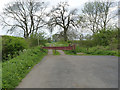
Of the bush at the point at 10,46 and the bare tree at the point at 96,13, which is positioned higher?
the bare tree at the point at 96,13

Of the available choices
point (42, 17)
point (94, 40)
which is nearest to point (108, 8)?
point (94, 40)

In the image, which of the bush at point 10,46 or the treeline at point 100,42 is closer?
the bush at point 10,46

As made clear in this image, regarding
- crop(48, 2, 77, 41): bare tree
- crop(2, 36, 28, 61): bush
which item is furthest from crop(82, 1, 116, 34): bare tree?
crop(2, 36, 28, 61): bush

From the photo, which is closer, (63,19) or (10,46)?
(10,46)

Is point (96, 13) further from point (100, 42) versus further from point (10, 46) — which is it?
point (10, 46)

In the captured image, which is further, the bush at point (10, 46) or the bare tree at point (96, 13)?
the bare tree at point (96, 13)

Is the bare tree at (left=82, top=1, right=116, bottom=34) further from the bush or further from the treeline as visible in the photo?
the bush

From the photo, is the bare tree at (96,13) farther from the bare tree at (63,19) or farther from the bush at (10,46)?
the bush at (10,46)

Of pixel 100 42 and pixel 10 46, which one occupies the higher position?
pixel 100 42

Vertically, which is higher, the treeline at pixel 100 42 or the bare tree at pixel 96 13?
the bare tree at pixel 96 13

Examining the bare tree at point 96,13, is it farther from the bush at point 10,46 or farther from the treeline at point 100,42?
the bush at point 10,46

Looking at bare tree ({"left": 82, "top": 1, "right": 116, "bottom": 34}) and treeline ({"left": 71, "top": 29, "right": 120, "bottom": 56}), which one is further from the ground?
bare tree ({"left": 82, "top": 1, "right": 116, "bottom": 34})

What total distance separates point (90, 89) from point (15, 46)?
647cm

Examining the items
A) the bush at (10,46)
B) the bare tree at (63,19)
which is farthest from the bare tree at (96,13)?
the bush at (10,46)
